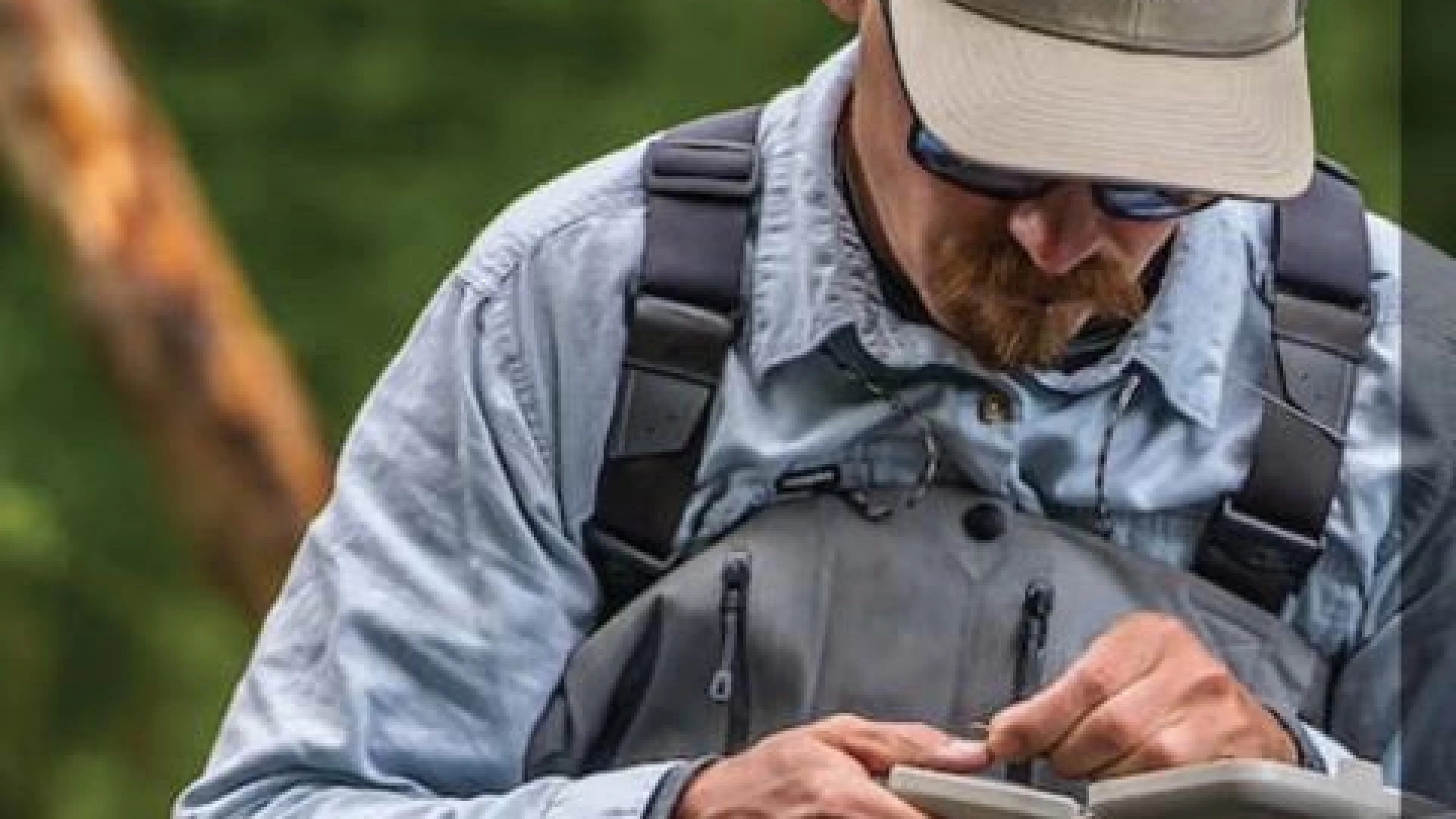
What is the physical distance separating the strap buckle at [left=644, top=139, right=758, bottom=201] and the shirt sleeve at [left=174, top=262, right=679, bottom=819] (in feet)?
0.38

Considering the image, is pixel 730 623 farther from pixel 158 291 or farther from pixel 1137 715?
pixel 158 291

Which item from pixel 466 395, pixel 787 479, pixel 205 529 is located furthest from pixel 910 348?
pixel 205 529

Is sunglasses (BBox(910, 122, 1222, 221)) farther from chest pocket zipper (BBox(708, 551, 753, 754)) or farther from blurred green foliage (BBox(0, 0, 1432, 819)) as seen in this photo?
blurred green foliage (BBox(0, 0, 1432, 819))

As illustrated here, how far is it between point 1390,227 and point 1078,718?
1.40ft

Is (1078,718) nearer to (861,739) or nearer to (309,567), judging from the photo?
(861,739)

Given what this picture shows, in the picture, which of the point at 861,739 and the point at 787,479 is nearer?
the point at 861,739

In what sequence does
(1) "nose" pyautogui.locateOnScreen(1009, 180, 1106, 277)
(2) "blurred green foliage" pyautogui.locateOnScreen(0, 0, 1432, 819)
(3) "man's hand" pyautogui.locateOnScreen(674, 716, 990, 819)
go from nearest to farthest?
(3) "man's hand" pyautogui.locateOnScreen(674, 716, 990, 819)
(1) "nose" pyautogui.locateOnScreen(1009, 180, 1106, 277)
(2) "blurred green foliage" pyautogui.locateOnScreen(0, 0, 1432, 819)

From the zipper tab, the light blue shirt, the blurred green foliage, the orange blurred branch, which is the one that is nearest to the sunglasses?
the light blue shirt

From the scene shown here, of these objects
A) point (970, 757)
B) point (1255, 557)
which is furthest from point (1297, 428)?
point (970, 757)

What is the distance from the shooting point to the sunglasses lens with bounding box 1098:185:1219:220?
2.17 metres

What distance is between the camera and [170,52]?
618cm

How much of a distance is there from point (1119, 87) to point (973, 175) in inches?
3.6

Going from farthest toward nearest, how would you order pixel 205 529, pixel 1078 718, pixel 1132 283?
pixel 205 529, pixel 1132 283, pixel 1078 718

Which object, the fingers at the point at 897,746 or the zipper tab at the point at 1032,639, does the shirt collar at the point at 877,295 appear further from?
the fingers at the point at 897,746
